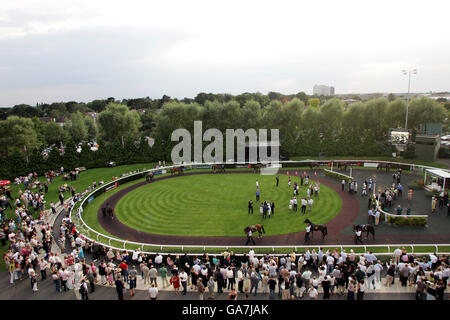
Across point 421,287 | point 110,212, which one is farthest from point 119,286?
point 110,212

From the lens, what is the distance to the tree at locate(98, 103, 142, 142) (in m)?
54.0

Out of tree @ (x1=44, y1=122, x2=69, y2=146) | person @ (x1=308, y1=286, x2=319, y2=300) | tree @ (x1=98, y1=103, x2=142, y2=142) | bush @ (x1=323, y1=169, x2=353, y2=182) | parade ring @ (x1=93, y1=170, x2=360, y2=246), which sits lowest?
parade ring @ (x1=93, y1=170, x2=360, y2=246)

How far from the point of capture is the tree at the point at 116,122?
2126 inches

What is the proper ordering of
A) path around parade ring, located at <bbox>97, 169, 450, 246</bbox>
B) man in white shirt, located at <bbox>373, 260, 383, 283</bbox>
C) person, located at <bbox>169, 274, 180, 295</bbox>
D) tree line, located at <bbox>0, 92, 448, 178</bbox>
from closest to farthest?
person, located at <bbox>169, 274, 180, 295</bbox>, man in white shirt, located at <bbox>373, 260, 383, 283</bbox>, path around parade ring, located at <bbox>97, 169, 450, 246</bbox>, tree line, located at <bbox>0, 92, 448, 178</bbox>

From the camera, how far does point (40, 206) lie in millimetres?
26219

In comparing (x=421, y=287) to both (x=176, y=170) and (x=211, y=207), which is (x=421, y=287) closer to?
(x=211, y=207)

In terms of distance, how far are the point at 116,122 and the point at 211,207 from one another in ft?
113

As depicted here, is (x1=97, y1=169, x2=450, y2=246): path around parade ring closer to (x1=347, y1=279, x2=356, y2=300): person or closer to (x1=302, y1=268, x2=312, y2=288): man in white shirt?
(x1=302, y1=268, x2=312, y2=288): man in white shirt

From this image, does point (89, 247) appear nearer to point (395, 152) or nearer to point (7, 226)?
point (7, 226)

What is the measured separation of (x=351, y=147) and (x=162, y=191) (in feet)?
102

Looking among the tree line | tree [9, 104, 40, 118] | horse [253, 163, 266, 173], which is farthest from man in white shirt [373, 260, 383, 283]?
tree [9, 104, 40, 118]

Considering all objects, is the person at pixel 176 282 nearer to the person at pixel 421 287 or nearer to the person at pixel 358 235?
the person at pixel 421 287

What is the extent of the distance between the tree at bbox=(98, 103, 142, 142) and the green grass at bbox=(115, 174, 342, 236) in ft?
78.2

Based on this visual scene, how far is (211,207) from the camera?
1047 inches
